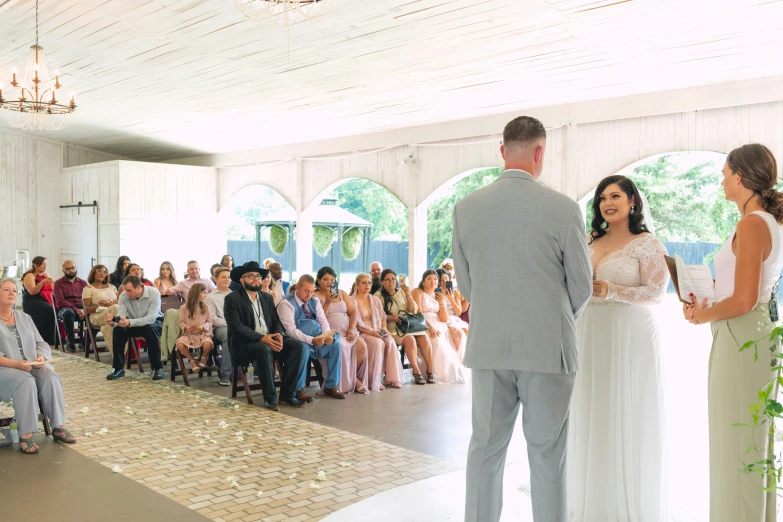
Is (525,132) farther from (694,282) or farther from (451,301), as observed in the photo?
(451,301)

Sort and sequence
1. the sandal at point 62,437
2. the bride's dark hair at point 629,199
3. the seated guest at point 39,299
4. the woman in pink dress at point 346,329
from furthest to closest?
1. the seated guest at point 39,299
2. the woman in pink dress at point 346,329
3. the sandal at point 62,437
4. the bride's dark hair at point 629,199

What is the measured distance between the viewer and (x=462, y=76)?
316 inches

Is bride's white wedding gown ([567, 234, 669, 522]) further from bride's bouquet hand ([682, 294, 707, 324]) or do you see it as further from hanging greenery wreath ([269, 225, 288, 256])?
hanging greenery wreath ([269, 225, 288, 256])

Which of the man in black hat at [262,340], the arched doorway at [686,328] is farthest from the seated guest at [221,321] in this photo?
the arched doorway at [686,328]

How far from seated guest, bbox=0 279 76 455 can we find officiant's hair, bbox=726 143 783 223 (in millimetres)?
4798

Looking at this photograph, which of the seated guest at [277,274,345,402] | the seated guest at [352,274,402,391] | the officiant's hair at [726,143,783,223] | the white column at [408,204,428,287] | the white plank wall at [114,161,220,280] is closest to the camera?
the officiant's hair at [726,143,783,223]

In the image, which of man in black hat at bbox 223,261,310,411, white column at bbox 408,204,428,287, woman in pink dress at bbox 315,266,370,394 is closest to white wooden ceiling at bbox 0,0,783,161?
white column at bbox 408,204,428,287

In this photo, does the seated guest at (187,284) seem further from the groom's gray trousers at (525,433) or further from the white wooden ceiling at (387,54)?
the groom's gray trousers at (525,433)

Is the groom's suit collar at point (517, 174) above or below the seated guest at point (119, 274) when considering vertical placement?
above

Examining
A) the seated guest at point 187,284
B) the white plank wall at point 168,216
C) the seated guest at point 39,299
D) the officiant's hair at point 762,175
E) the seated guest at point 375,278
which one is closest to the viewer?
the officiant's hair at point 762,175

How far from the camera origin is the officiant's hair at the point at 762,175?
2.80 meters

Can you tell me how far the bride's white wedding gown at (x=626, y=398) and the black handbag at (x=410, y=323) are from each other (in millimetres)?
4507

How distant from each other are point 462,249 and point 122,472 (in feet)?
10.4

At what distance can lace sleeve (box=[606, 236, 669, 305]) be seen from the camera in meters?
3.28
